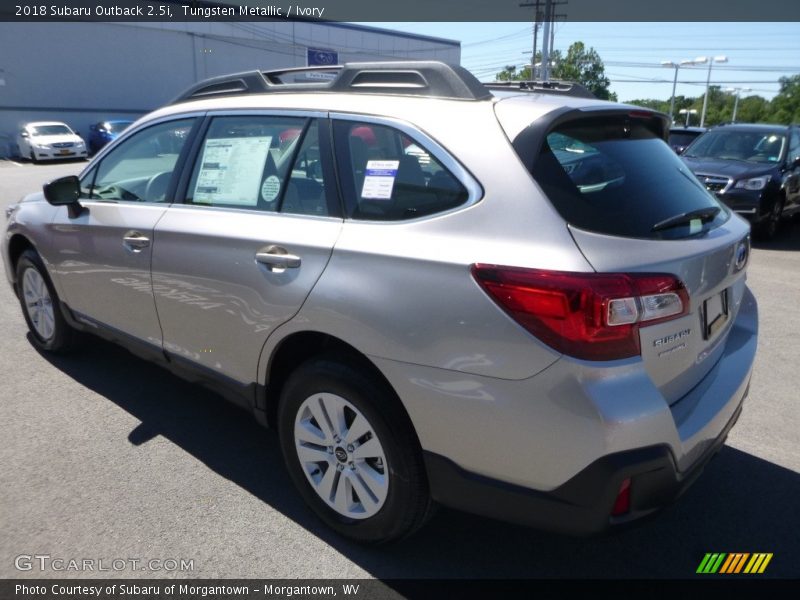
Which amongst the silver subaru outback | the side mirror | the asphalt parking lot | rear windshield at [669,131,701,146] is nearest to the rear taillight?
the silver subaru outback

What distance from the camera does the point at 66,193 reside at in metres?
3.83

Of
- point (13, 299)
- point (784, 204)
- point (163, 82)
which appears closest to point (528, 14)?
point (163, 82)

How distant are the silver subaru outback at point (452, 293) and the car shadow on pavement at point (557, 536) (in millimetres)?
230

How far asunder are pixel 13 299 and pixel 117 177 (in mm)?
3068

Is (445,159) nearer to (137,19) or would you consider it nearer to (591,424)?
(591,424)

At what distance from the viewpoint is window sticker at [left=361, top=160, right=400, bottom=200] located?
2.50m

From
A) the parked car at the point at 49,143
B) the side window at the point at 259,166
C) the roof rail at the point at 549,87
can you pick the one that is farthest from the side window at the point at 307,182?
the parked car at the point at 49,143

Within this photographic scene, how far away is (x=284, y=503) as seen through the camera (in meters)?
3.02

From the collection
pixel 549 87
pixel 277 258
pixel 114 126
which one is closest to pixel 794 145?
pixel 549 87

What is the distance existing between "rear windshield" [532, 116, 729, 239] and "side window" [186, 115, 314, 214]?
99 centimetres

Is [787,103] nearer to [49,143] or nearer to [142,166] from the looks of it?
[49,143]

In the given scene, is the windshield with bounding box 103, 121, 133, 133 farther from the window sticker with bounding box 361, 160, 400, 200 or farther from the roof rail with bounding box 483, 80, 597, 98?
the window sticker with bounding box 361, 160, 400, 200

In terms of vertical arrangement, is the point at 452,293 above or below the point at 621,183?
below

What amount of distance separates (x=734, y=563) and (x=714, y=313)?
3.46ft
